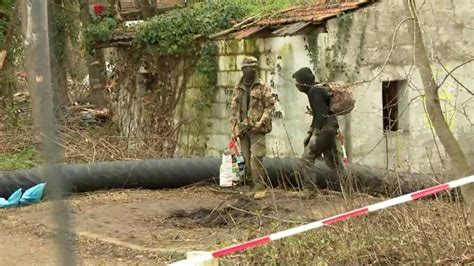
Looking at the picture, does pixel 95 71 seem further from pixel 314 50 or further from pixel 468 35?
pixel 468 35

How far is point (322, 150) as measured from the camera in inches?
405

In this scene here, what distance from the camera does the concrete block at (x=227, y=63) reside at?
14.6 meters

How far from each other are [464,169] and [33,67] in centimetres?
503

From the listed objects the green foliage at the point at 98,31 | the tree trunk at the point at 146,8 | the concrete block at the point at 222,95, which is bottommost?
the concrete block at the point at 222,95

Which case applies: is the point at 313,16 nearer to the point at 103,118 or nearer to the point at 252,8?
the point at 252,8

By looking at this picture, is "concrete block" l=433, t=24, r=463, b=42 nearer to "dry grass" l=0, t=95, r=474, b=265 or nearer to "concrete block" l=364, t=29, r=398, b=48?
"concrete block" l=364, t=29, r=398, b=48

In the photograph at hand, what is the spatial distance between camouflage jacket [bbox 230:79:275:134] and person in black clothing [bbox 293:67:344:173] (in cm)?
51

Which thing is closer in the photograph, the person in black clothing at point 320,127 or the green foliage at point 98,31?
the person in black clothing at point 320,127

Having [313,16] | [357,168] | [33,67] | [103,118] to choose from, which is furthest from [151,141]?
[33,67]

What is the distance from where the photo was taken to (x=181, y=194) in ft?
38.4

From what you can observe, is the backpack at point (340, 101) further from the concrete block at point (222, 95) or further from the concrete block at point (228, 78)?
the concrete block at point (222, 95)

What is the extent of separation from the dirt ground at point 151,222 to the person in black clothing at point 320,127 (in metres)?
0.70

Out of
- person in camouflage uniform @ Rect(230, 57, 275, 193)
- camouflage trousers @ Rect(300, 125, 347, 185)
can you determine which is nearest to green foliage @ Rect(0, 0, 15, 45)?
person in camouflage uniform @ Rect(230, 57, 275, 193)

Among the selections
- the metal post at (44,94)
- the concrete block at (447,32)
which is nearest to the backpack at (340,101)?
the concrete block at (447,32)
